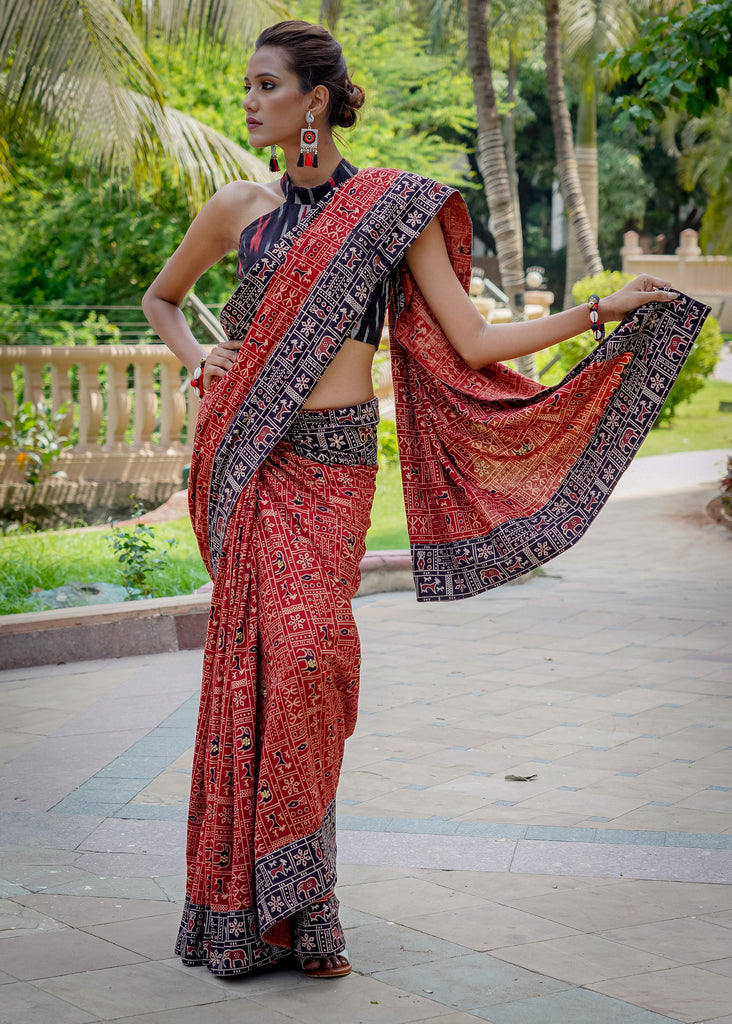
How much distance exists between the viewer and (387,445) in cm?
1330

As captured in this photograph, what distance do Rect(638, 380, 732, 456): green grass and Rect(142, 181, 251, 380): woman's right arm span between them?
13.4 metres

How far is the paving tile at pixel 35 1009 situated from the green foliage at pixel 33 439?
27.0 ft

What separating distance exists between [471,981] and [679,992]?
46 cm

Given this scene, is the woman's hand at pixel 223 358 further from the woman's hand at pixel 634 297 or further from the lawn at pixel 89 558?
the lawn at pixel 89 558

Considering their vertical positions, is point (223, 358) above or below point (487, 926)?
above

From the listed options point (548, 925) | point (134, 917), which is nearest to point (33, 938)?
point (134, 917)

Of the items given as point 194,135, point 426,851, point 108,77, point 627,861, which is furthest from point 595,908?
point 194,135

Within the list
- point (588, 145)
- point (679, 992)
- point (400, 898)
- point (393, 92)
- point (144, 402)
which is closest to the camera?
point (679, 992)

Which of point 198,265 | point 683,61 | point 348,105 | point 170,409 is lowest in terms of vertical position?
point 170,409

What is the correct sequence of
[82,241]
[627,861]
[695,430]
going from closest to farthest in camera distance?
[627,861] → [82,241] → [695,430]

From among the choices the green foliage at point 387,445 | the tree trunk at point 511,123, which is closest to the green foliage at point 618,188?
the tree trunk at point 511,123

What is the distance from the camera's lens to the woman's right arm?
11.0 ft

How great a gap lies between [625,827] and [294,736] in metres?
1.52

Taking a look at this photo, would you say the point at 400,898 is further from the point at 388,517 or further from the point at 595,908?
the point at 388,517
